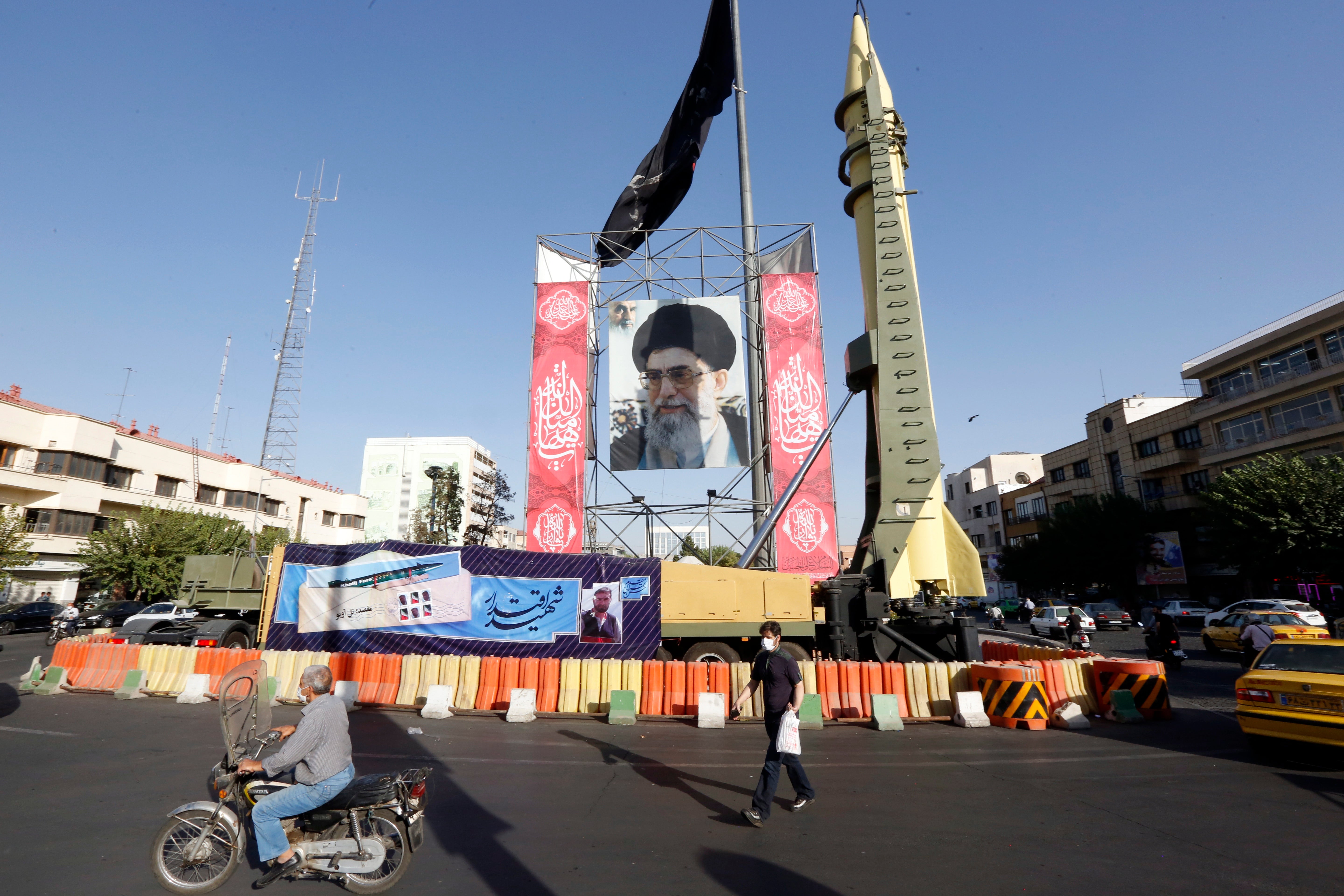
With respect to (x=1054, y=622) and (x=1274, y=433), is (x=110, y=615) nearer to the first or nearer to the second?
(x=1054, y=622)

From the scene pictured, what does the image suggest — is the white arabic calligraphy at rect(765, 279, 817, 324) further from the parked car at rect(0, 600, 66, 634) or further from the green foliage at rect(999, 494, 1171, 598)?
the parked car at rect(0, 600, 66, 634)

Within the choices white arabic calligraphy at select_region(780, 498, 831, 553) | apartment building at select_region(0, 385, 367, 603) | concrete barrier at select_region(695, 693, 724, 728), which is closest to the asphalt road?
concrete barrier at select_region(695, 693, 724, 728)

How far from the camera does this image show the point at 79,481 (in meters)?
37.5

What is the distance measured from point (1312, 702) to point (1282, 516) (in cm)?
2892

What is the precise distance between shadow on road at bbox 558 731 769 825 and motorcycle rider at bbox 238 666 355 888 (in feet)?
10.6

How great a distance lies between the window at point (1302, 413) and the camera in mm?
34188

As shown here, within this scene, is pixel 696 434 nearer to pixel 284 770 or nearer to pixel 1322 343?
pixel 284 770

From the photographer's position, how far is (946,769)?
25.3 ft

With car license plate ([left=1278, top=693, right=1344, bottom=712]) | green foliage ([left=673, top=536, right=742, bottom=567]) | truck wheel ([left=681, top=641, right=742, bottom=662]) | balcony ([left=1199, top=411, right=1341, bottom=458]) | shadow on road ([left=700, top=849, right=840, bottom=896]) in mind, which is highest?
balcony ([left=1199, top=411, right=1341, bottom=458])

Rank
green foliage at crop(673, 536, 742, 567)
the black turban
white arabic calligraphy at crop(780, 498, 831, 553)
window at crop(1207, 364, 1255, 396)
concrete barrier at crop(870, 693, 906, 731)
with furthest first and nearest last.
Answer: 1. window at crop(1207, 364, 1255, 396)
2. the black turban
3. white arabic calligraphy at crop(780, 498, 831, 553)
4. green foliage at crop(673, 536, 742, 567)
5. concrete barrier at crop(870, 693, 906, 731)

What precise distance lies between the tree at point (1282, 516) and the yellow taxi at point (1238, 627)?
1015cm

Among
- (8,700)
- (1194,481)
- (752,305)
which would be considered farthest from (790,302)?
(1194,481)

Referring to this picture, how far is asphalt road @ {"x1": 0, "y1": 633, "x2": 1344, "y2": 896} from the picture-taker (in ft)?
15.5

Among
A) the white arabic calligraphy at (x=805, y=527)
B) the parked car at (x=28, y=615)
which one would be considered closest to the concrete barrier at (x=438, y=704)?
the white arabic calligraphy at (x=805, y=527)
